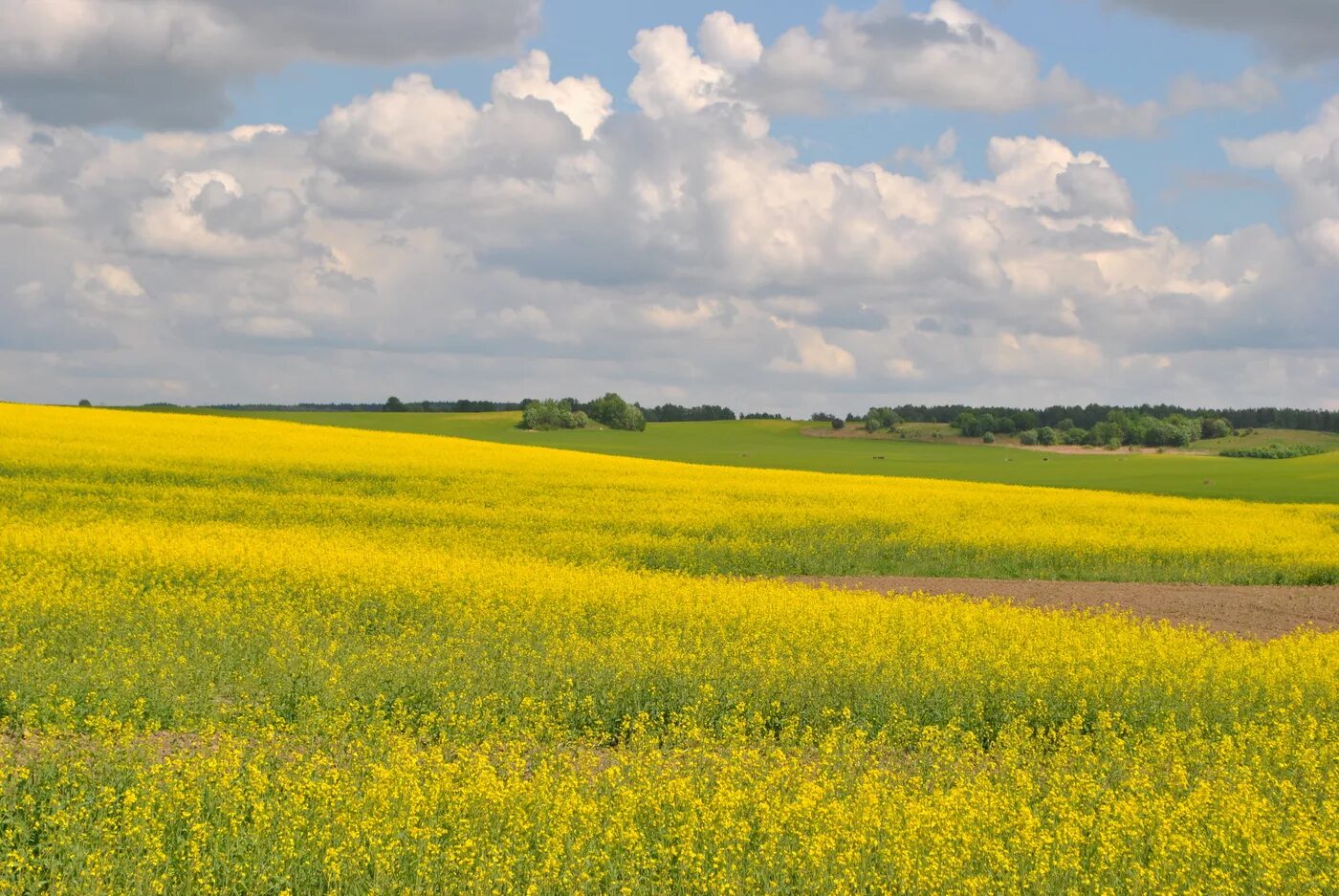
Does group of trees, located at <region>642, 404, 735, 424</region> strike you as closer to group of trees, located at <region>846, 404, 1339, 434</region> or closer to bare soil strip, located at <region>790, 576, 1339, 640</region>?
group of trees, located at <region>846, 404, 1339, 434</region>

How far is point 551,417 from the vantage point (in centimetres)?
8319


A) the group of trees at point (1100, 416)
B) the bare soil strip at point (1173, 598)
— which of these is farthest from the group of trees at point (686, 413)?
the bare soil strip at point (1173, 598)

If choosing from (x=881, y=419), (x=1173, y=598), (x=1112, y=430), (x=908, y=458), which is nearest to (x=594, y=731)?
(x=1173, y=598)

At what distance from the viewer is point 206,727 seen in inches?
351

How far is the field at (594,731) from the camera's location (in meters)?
6.76

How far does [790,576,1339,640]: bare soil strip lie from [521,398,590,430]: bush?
60665 mm

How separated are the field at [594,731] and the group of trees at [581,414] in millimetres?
60177

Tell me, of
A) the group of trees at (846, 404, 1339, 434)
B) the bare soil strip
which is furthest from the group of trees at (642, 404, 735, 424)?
the bare soil strip

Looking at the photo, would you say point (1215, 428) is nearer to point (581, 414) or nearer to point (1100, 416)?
point (1100, 416)

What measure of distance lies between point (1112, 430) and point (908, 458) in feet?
84.3

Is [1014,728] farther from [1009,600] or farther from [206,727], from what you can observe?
[1009,600]

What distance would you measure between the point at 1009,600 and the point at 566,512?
11.1 m

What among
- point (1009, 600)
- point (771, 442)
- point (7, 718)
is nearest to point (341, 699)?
point (7, 718)

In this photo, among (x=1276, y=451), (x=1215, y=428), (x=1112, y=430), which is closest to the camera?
(x=1276, y=451)
